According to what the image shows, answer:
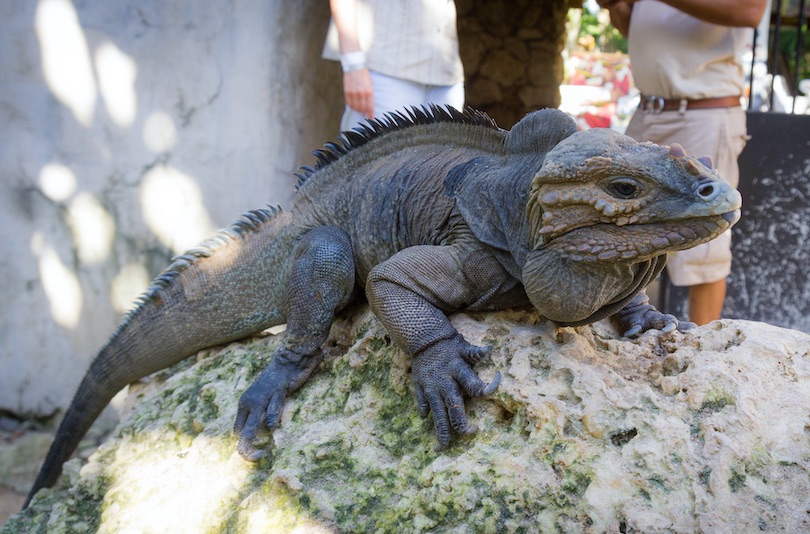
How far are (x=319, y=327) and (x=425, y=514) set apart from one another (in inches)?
35.1

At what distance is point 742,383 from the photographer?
74.1 inches

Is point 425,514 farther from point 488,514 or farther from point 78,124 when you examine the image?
point 78,124

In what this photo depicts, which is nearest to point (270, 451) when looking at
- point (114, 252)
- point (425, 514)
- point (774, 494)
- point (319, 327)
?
point (319, 327)

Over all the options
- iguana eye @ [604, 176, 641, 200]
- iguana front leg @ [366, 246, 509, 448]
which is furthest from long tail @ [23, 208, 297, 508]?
iguana eye @ [604, 176, 641, 200]

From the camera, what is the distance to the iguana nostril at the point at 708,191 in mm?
1669

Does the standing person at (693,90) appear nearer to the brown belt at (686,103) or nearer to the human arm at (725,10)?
the brown belt at (686,103)

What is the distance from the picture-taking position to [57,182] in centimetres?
429

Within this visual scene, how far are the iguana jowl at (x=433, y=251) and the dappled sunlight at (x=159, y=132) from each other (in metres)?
1.74

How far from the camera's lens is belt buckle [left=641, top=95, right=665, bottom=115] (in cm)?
391

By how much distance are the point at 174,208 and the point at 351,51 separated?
178 centimetres

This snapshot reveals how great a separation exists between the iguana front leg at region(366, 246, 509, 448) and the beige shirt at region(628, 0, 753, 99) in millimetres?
2162

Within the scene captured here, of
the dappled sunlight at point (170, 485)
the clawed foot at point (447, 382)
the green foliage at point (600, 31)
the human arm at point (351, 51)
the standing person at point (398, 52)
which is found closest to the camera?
the clawed foot at point (447, 382)

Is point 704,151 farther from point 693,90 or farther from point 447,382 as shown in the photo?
point 447,382

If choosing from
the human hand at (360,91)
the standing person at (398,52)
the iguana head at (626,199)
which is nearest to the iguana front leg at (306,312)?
the iguana head at (626,199)
